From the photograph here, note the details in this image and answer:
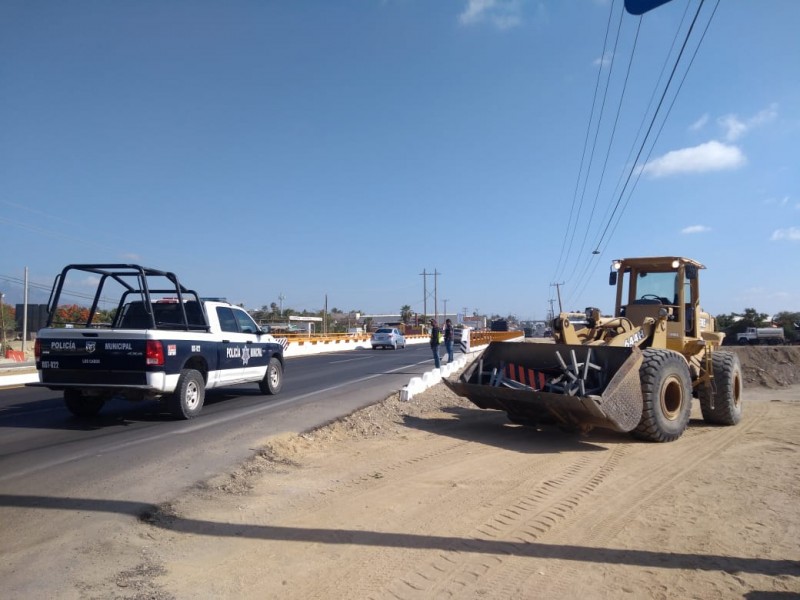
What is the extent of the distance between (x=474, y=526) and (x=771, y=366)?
22.9m

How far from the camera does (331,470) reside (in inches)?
270

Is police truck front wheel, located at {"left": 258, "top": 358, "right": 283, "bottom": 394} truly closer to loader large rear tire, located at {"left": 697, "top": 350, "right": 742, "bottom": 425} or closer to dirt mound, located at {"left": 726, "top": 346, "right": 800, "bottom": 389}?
loader large rear tire, located at {"left": 697, "top": 350, "right": 742, "bottom": 425}

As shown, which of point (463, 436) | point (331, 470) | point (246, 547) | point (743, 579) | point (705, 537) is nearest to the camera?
point (743, 579)

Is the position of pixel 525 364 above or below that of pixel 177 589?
above

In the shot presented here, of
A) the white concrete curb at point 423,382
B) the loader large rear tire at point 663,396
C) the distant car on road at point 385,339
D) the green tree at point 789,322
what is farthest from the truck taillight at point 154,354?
the green tree at point 789,322

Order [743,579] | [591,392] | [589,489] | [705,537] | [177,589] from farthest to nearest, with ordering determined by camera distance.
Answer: [591,392], [589,489], [705,537], [743,579], [177,589]

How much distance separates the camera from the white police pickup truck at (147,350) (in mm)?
8969

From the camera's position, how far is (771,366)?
2328cm

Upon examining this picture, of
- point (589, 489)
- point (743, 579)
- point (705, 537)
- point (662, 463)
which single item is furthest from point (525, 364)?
point (743, 579)

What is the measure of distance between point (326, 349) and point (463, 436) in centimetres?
3005

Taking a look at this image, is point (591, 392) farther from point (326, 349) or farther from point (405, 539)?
point (326, 349)

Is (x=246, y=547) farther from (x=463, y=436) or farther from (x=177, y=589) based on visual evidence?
(x=463, y=436)

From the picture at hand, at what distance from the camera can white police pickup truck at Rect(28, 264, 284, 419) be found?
897 centimetres

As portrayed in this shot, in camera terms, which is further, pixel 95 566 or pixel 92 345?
pixel 92 345
